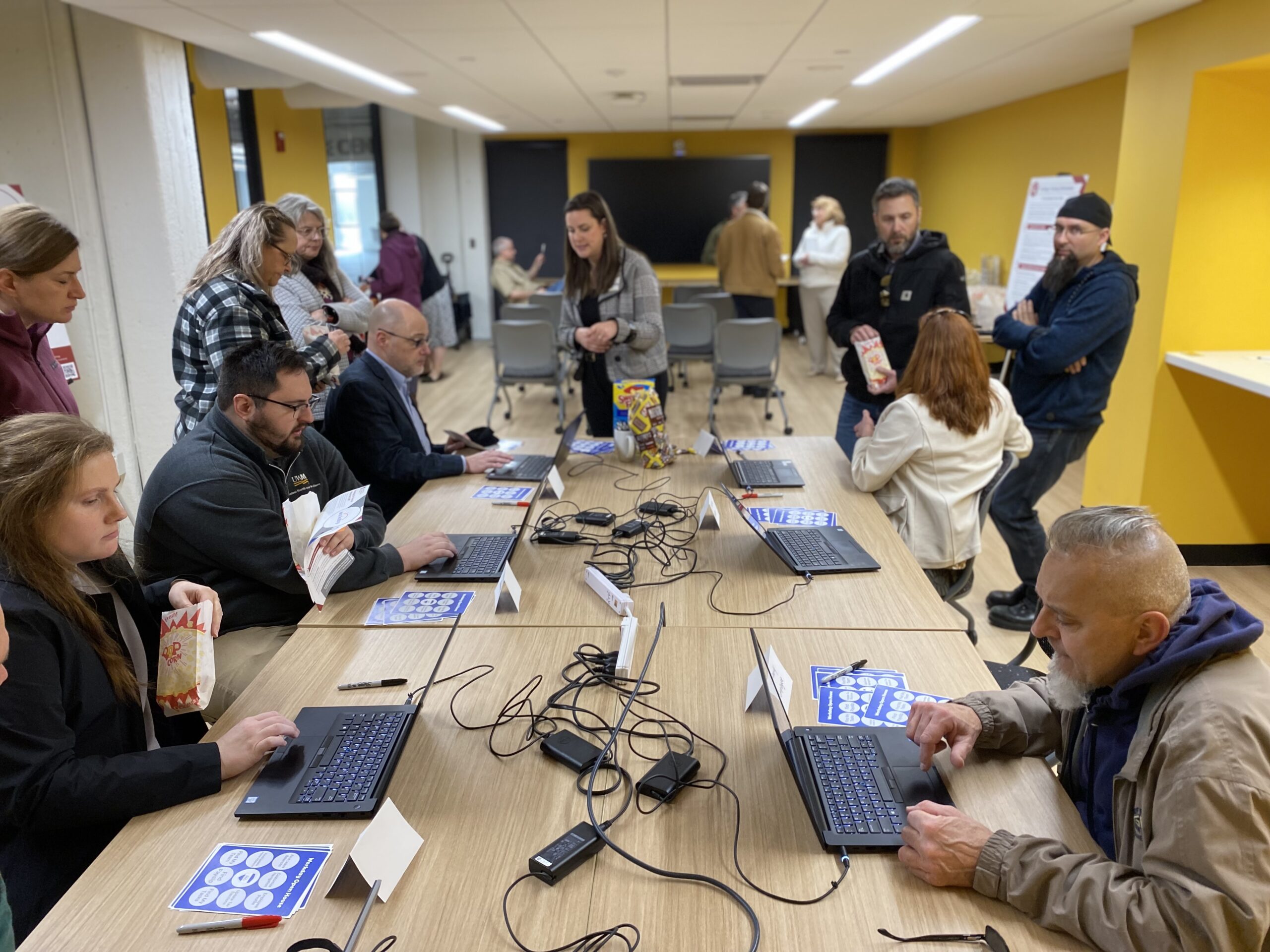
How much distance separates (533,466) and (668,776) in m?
1.87

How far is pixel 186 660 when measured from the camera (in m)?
1.59

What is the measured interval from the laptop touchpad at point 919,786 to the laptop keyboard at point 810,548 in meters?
0.86

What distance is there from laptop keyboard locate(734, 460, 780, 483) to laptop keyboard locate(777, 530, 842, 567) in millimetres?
494

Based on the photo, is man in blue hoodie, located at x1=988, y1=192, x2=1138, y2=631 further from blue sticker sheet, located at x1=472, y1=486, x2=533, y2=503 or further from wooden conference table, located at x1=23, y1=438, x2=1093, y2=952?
blue sticker sheet, located at x1=472, y1=486, x2=533, y2=503

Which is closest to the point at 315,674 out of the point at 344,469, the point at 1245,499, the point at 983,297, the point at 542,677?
the point at 542,677

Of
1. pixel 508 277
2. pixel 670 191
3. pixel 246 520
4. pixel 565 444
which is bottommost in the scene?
pixel 565 444

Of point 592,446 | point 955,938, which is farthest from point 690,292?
point 955,938

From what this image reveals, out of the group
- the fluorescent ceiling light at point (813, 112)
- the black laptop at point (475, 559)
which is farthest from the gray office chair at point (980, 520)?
the fluorescent ceiling light at point (813, 112)

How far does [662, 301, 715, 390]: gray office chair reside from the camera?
6.86m

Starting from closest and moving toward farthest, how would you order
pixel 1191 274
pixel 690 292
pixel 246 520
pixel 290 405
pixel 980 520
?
1. pixel 246 520
2. pixel 290 405
3. pixel 980 520
4. pixel 1191 274
5. pixel 690 292

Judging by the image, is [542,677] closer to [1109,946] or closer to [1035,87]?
[1109,946]

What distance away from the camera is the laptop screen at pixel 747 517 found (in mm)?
2503

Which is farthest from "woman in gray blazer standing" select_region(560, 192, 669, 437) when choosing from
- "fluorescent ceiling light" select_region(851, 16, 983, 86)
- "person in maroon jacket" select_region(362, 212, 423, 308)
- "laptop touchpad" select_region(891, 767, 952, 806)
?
"person in maroon jacket" select_region(362, 212, 423, 308)

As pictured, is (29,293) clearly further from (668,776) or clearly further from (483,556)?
(668,776)
